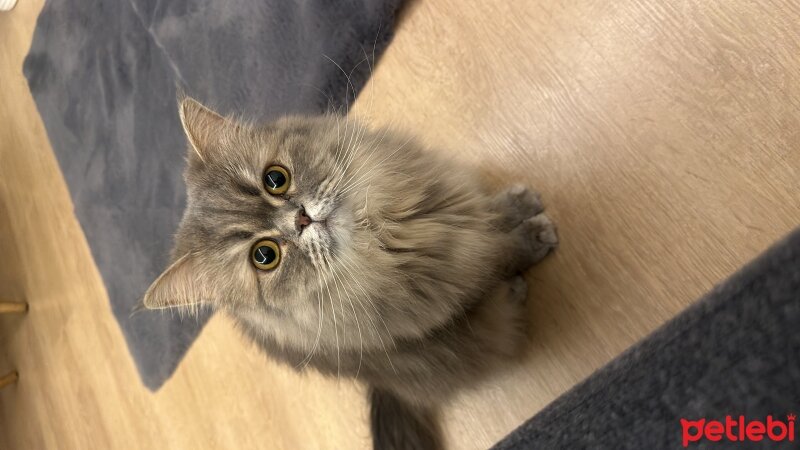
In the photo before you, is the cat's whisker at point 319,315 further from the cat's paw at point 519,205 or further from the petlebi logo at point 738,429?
the petlebi logo at point 738,429

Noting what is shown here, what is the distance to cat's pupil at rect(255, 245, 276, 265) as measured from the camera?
0.97 m

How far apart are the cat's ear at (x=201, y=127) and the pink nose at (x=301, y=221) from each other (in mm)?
298

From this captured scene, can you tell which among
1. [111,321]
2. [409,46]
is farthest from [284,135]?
[111,321]

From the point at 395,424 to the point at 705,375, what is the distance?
0.73 meters

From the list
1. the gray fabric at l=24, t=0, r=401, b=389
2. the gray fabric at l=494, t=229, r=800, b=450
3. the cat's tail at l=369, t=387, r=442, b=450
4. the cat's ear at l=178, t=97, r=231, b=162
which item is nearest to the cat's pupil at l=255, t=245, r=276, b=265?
the cat's ear at l=178, t=97, r=231, b=162

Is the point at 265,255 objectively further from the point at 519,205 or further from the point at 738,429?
the point at 738,429

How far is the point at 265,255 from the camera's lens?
969 mm

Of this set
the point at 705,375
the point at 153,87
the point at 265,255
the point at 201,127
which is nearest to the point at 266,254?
the point at 265,255

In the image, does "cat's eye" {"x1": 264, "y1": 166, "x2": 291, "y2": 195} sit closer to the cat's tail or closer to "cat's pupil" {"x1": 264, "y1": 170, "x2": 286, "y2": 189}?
"cat's pupil" {"x1": 264, "y1": 170, "x2": 286, "y2": 189}

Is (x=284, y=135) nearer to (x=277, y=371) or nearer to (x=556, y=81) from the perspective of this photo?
(x=556, y=81)

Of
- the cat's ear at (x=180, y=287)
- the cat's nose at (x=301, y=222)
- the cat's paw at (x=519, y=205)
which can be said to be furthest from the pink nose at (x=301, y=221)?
the cat's paw at (x=519, y=205)

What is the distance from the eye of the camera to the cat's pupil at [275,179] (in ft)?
3.19

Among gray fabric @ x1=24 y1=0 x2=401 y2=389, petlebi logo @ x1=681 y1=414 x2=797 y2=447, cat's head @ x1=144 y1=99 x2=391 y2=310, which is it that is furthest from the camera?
gray fabric @ x1=24 y1=0 x2=401 y2=389

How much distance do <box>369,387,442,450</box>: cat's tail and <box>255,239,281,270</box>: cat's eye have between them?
18.4 inches
